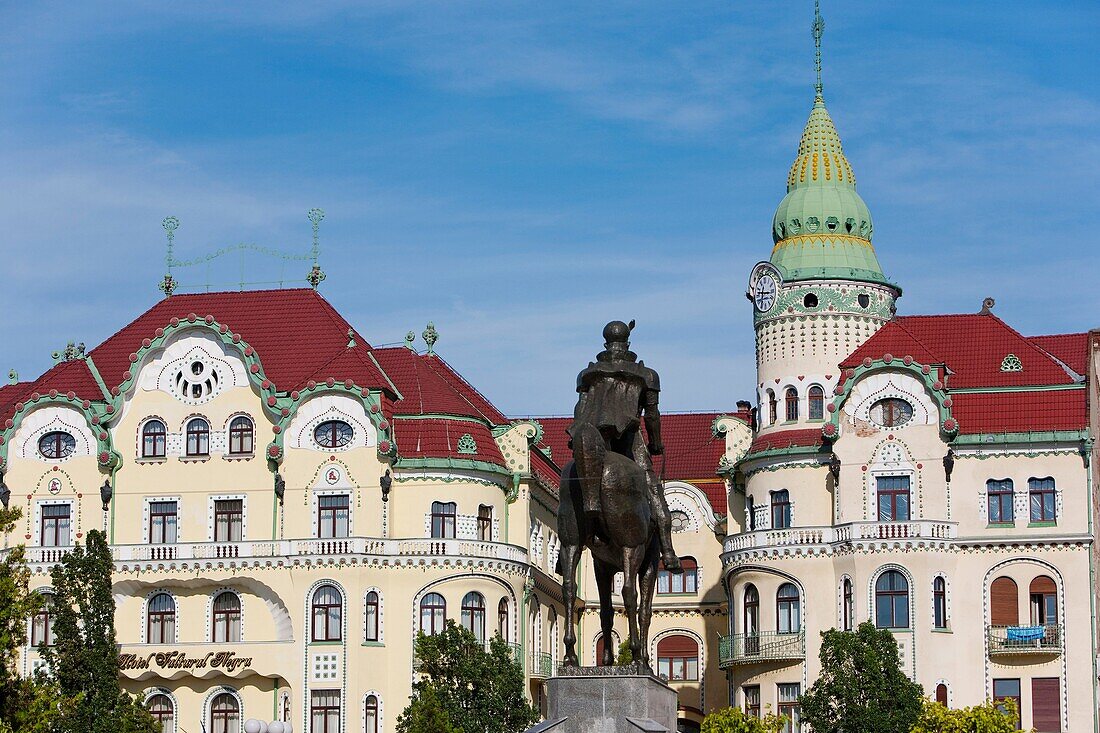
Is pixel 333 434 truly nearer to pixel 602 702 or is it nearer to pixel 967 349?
pixel 967 349

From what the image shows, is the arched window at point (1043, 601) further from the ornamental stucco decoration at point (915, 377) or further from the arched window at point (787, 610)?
the arched window at point (787, 610)

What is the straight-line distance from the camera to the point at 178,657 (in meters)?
74.6

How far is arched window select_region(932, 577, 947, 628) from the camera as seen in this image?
73.1m

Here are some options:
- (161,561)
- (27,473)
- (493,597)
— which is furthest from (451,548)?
(27,473)

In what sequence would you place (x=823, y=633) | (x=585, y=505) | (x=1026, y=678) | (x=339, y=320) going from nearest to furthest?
1. (x=585, y=505)
2. (x=823, y=633)
3. (x=1026, y=678)
4. (x=339, y=320)

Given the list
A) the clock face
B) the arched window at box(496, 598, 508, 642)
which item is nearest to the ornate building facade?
the clock face

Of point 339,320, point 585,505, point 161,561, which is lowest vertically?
point 585,505

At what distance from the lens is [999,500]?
7406cm

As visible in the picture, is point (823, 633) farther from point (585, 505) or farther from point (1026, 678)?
point (585, 505)

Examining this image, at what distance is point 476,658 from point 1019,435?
70.7 feet

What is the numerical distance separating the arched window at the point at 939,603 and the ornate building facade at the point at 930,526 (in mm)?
33

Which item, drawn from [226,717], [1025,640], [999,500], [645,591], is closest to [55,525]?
[226,717]

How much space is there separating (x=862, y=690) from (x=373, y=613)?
17.6 m

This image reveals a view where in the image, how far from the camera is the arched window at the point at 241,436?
7556 centimetres
